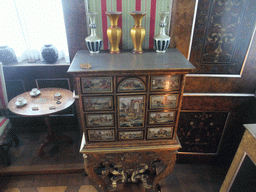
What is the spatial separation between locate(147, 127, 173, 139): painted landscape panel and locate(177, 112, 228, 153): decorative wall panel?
53cm

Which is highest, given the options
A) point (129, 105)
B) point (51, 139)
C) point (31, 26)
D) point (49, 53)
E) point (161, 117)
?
point (31, 26)

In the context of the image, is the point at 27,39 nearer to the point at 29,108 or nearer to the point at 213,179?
the point at 29,108

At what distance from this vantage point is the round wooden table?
2.30 m

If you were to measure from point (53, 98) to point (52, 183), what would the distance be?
1.04m

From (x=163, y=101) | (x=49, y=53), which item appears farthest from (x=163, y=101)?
(x=49, y=53)

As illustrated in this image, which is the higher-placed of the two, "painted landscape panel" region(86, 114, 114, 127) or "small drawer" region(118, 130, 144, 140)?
"painted landscape panel" region(86, 114, 114, 127)

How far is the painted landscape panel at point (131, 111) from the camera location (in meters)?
1.69

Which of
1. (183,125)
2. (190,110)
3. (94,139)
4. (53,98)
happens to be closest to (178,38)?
(190,110)

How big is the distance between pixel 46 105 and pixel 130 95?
1237 mm

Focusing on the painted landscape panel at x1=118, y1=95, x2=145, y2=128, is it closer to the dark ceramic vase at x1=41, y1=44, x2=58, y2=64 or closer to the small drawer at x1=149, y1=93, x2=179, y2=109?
the small drawer at x1=149, y1=93, x2=179, y2=109

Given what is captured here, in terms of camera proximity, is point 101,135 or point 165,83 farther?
point 101,135

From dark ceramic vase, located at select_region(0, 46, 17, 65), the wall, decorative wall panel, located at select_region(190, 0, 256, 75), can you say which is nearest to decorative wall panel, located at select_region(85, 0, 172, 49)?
the wall

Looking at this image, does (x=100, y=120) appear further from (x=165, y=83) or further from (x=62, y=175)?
(x=62, y=175)

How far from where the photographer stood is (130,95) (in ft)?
A: 5.49
